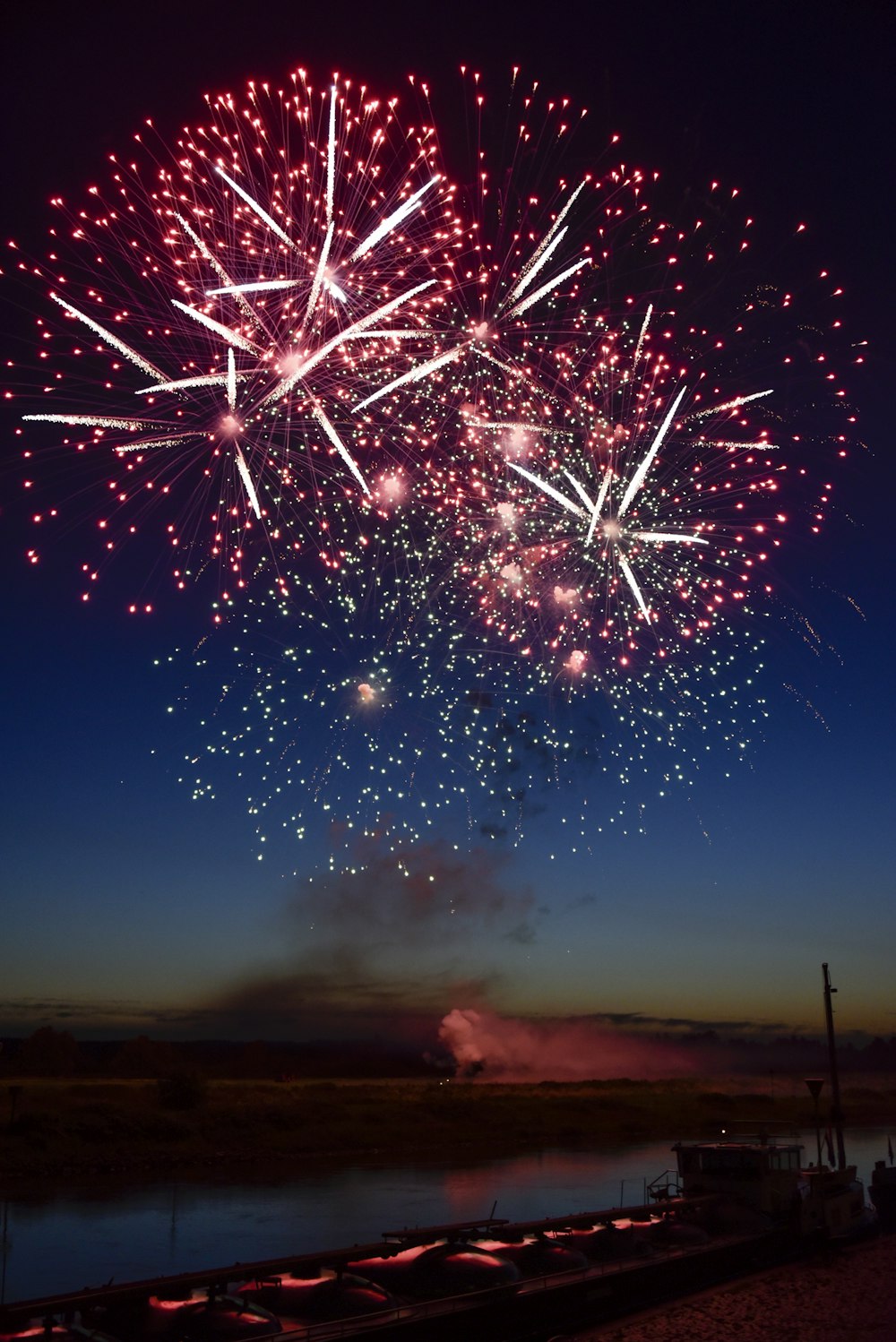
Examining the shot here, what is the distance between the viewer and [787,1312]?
18547 millimetres

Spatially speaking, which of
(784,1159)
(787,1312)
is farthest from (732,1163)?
(787,1312)

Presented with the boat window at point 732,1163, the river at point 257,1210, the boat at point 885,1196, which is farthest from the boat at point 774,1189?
the river at point 257,1210

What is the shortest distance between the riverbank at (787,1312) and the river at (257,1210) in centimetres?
1163

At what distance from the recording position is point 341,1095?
71.4 m

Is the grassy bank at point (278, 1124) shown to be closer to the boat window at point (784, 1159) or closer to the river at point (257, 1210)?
the river at point (257, 1210)

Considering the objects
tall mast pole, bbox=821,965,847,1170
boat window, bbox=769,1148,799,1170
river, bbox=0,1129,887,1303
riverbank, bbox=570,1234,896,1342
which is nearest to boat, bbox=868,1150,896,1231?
tall mast pole, bbox=821,965,847,1170

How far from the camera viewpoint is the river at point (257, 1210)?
25.2 meters

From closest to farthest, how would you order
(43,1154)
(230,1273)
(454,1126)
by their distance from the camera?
(230,1273) < (43,1154) < (454,1126)

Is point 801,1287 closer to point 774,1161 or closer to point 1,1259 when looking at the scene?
point 774,1161

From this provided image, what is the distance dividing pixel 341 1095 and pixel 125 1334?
6017 centimetres

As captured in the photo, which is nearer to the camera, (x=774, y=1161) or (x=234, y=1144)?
(x=774, y=1161)

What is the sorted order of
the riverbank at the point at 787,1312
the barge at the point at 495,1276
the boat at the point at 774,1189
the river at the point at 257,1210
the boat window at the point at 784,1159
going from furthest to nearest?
the boat window at the point at 784,1159, the river at the point at 257,1210, the boat at the point at 774,1189, the riverbank at the point at 787,1312, the barge at the point at 495,1276

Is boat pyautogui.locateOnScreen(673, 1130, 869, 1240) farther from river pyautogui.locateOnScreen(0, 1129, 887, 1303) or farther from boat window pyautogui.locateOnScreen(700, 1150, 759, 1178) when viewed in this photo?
river pyautogui.locateOnScreen(0, 1129, 887, 1303)

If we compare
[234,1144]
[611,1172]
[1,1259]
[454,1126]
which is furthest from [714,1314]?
[454,1126]
